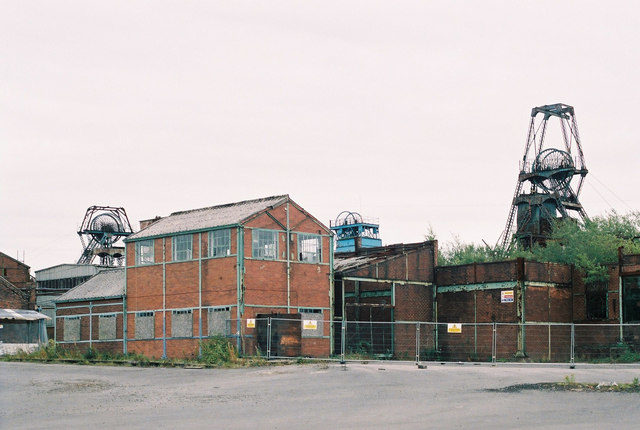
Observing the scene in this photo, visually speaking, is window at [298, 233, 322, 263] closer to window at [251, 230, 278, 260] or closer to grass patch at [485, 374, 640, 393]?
window at [251, 230, 278, 260]

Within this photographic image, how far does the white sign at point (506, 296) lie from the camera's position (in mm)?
44812

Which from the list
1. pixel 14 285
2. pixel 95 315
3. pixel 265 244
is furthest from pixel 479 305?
pixel 14 285

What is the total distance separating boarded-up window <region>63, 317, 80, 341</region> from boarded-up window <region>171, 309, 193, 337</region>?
32.8 feet

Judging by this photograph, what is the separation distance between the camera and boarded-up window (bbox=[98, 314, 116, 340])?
4425 cm

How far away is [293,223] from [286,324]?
719 cm

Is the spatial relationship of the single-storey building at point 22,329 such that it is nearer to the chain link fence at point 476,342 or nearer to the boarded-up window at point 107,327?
the boarded-up window at point 107,327

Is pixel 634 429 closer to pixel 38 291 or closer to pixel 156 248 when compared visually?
pixel 156 248

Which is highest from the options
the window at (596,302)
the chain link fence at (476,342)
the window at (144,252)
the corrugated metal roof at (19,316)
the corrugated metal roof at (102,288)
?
the window at (144,252)

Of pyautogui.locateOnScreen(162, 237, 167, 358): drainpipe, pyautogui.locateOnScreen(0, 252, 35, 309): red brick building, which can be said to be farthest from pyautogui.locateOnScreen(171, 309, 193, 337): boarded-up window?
pyautogui.locateOnScreen(0, 252, 35, 309): red brick building

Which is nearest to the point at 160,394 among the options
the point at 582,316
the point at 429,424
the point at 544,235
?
the point at 429,424

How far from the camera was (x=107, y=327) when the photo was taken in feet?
147

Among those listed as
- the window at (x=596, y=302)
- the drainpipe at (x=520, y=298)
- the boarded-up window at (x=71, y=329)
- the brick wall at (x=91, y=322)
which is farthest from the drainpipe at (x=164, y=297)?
the window at (x=596, y=302)

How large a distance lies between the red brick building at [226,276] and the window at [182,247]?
0.05 meters

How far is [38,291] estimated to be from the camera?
77.8 metres
